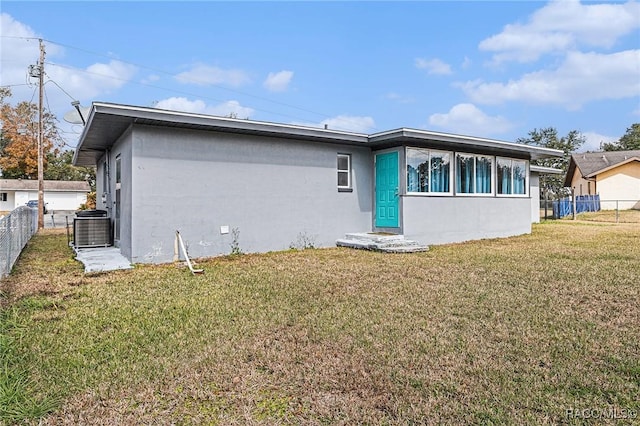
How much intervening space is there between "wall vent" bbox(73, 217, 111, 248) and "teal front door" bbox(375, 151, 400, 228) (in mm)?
6963

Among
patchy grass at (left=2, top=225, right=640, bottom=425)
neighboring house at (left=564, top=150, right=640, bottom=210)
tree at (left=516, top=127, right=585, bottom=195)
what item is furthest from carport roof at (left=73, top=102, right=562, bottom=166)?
tree at (left=516, top=127, right=585, bottom=195)

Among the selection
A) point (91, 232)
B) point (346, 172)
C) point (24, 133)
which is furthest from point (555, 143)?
point (24, 133)

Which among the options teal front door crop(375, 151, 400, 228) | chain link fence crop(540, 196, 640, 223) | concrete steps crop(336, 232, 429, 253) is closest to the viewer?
concrete steps crop(336, 232, 429, 253)

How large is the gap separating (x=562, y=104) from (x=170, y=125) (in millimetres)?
20616

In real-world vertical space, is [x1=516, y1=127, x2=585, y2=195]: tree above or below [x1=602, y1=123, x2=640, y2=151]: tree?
below

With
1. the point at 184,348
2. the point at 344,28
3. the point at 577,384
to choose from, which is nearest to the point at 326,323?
the point at 184,348

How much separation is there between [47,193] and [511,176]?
43.6 metres

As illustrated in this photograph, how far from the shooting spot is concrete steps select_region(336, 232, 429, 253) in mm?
9203

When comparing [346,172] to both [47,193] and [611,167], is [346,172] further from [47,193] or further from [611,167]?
[47,193]

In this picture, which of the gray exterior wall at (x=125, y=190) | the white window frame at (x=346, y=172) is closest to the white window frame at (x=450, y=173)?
the white window frame at (x=346, y=172)

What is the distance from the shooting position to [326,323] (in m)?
4.00

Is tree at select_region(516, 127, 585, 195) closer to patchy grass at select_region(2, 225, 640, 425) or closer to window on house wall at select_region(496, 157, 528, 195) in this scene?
window on house wall at select_region(496, 157, 528, 195)

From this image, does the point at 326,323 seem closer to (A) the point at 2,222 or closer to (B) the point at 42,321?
(B) the point at 42,321

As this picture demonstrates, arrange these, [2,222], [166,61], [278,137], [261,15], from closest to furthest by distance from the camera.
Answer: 1. [2,222]
2. [278,137]
3. [261,15]
4. [166,61]
